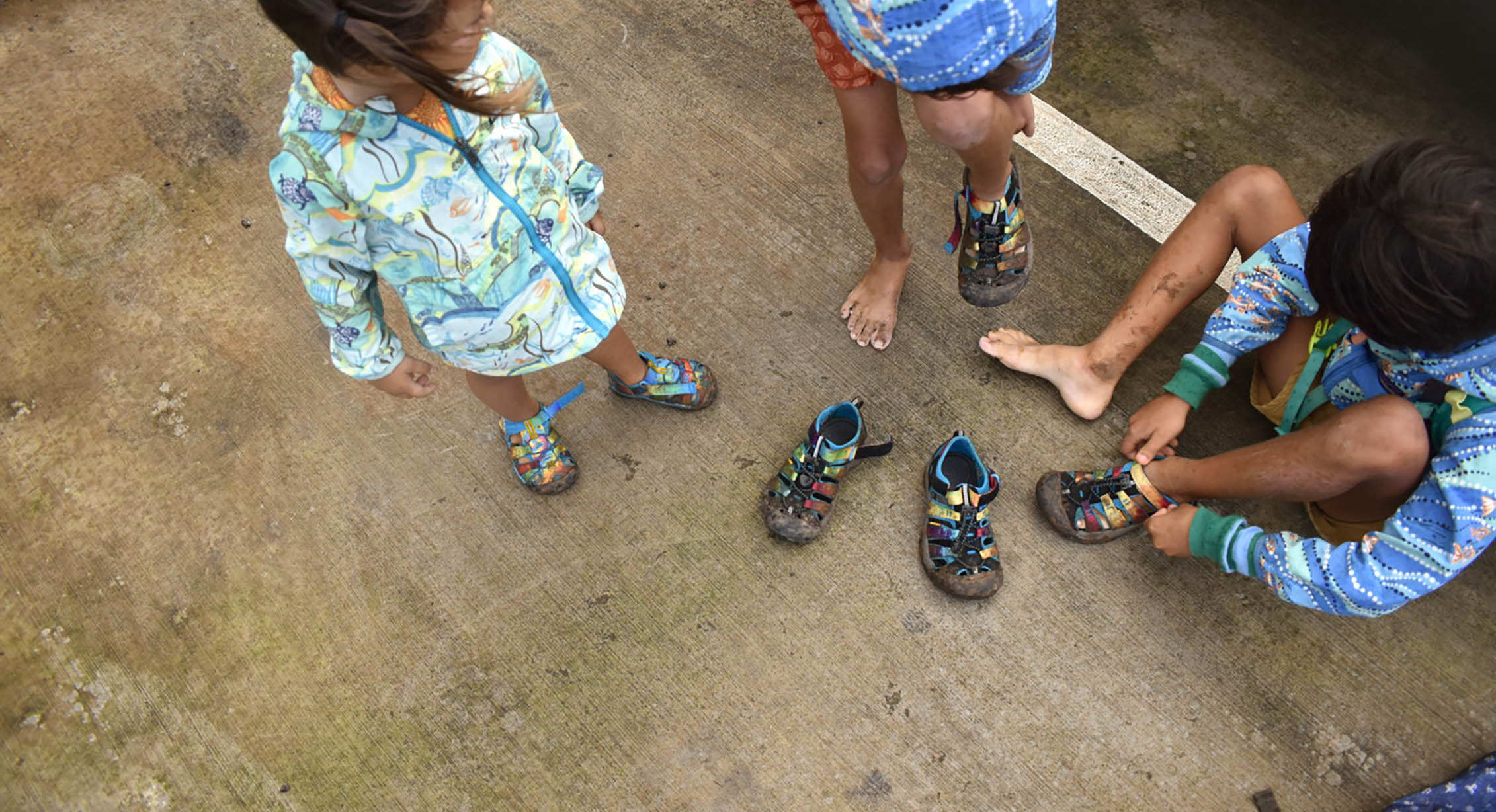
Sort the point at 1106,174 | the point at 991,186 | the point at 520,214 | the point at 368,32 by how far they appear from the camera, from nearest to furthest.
A: the point at 368,32 → the point at 520,214 → the point at 991,186 → the point at 1106,174

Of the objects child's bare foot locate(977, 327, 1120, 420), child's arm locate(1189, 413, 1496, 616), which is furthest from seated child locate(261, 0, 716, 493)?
child's arm locate(1189, 413, 1496, 616)

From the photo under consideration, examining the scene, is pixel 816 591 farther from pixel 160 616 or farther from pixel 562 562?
pixel 160 616

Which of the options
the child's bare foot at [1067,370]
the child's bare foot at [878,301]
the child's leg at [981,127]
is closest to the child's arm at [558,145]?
the child's leg at [981,127]

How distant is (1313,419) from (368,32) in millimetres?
1752

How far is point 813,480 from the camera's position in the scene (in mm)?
1772

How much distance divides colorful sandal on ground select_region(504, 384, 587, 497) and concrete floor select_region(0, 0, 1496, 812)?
0.06 m

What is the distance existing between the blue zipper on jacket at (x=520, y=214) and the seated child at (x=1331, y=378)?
3.15ft

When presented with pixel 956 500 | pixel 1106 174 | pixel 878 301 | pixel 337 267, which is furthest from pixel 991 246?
pixel 337 267

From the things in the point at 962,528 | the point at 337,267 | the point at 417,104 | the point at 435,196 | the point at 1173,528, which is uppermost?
the point at 417,104

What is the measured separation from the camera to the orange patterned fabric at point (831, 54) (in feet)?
4.69

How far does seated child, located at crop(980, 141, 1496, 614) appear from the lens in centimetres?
122

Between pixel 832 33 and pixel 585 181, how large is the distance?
50cm

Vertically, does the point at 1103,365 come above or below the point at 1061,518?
above

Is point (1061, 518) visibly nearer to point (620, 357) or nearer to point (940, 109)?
point (940, 109)
